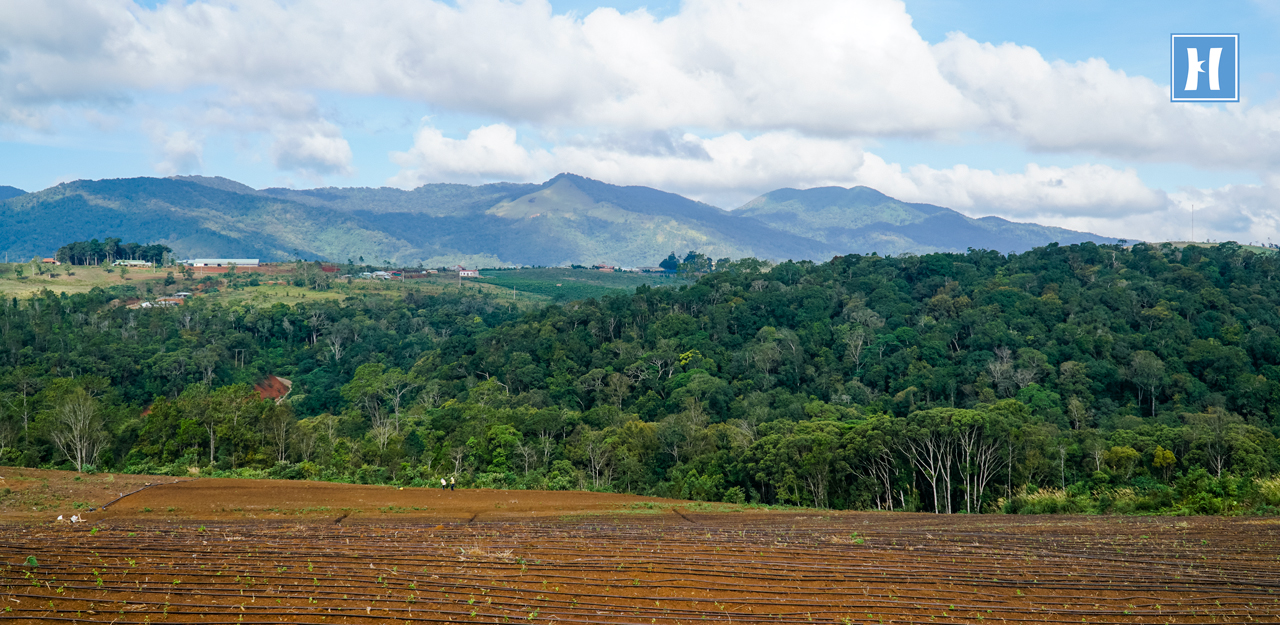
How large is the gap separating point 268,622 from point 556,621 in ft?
14.4

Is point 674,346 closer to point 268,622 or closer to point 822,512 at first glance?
point 822,512

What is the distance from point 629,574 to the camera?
14453 mm

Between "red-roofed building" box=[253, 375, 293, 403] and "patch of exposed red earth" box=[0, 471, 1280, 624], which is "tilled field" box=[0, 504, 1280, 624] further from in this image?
"red-roofed building" box=[253, 375, 293, 403]

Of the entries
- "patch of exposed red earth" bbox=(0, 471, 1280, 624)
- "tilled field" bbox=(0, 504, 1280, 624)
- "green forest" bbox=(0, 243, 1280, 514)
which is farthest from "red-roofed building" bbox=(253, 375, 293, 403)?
"tilled field" bbox=(0, 504, 1280, 624)

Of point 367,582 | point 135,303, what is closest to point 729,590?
point 367,582

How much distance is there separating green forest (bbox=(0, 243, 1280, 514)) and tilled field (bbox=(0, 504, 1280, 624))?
9.64 m

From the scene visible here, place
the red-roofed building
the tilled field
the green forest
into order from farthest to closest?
1. the red-roofed building
2. the green forest
3. the tilled field

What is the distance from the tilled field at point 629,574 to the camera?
12.4m

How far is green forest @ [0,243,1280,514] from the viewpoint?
1361 inches

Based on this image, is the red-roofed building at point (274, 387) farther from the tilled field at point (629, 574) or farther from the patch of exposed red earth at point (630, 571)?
the tilled field at point (629, 574)

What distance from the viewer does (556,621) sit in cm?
1202

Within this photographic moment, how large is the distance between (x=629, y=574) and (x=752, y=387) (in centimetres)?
4335

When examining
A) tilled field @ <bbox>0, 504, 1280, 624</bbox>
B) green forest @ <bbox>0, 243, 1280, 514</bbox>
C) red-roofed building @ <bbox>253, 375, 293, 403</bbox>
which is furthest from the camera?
red-roofed building @ <bbox>253, 375, 293, 403</bbox>

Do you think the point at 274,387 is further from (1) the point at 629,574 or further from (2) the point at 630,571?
(1) the point at 629,574
